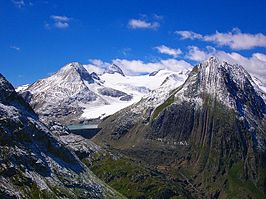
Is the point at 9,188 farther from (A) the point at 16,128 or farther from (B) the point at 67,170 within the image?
(B) the point at 67,170

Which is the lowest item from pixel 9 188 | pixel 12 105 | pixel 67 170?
pixel 9 188

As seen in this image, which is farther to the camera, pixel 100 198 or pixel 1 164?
pixel 100 198

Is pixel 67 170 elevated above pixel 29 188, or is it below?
above

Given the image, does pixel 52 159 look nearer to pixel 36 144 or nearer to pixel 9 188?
pixel 36 144

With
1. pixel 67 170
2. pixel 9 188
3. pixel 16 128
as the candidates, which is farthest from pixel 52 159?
pixel 9 188

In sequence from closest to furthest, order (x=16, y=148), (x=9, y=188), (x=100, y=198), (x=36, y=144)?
(x=9, y=188), (x=16, y=148), (x=36, y=144), (x=100, y=198)

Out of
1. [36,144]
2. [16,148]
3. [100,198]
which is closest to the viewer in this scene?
[16,148]
